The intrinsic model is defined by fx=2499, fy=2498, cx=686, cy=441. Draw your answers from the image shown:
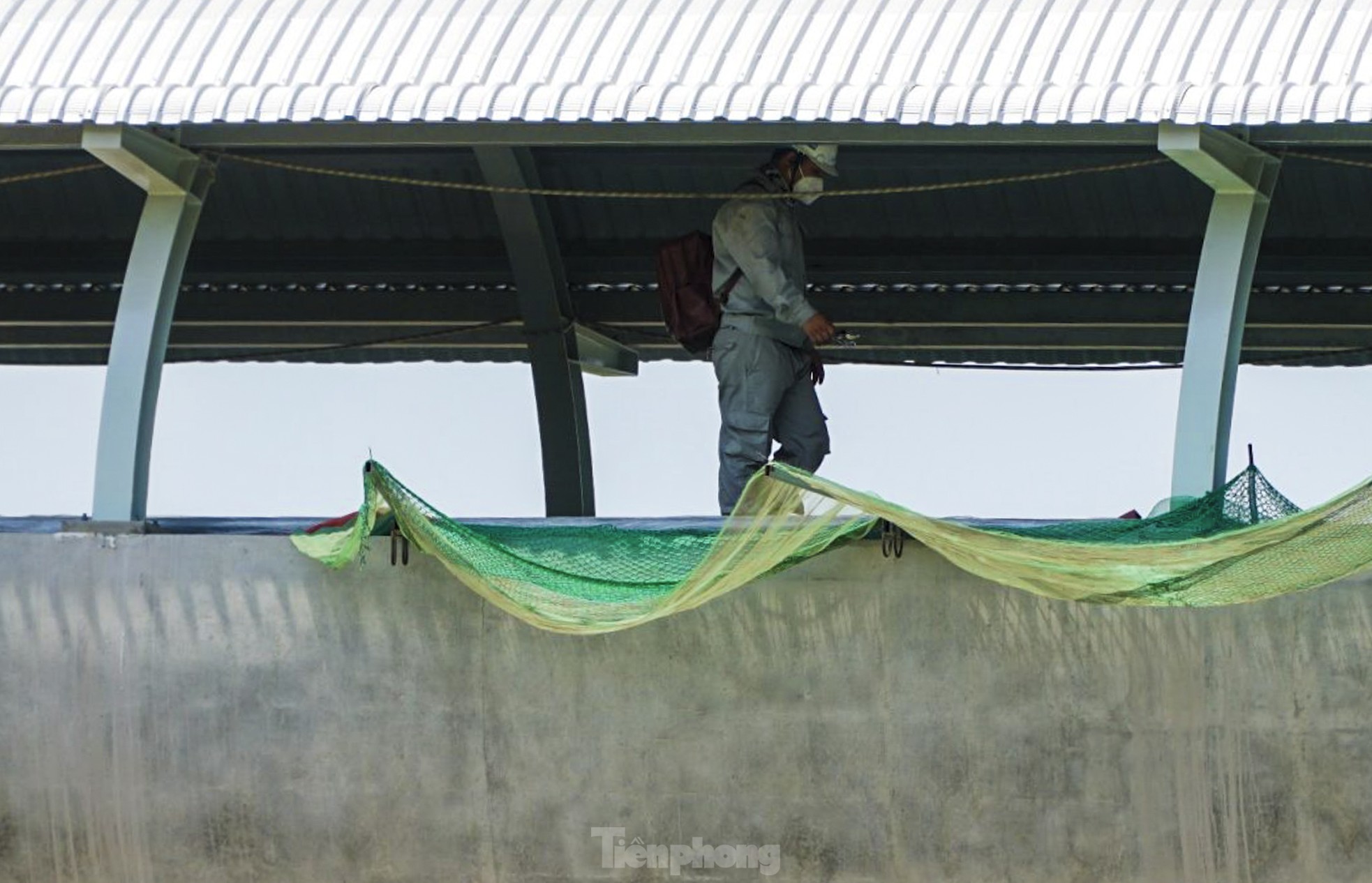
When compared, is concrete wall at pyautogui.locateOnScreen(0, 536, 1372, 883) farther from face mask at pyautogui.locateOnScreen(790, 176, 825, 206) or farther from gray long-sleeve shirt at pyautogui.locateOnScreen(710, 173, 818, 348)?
face mask at pyautogui.locateOnScreen(790, 176, 825, 206)

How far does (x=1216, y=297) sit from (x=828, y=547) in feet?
6.20

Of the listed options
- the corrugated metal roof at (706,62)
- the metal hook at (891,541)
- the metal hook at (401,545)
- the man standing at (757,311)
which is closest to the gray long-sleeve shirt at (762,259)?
the man standing at (757,311)

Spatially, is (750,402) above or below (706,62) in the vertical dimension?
below

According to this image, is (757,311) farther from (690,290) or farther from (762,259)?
(690,290)

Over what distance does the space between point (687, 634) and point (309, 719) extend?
1.62 m

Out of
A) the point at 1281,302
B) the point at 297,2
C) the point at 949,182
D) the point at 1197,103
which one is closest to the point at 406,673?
the point at 297,2

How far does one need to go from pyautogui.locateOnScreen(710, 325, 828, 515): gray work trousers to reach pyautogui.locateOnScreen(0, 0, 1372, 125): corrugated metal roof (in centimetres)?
131

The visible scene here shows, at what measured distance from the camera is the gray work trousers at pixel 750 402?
1099cm

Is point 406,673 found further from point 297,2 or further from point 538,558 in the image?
point 297,2

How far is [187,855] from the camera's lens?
1045 cm

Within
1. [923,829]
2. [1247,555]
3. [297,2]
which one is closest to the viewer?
[1247,555]

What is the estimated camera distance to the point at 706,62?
34.1ft

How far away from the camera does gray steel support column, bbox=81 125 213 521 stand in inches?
414

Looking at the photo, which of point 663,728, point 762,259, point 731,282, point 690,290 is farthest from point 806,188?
point 663,728
